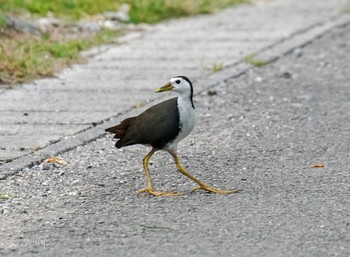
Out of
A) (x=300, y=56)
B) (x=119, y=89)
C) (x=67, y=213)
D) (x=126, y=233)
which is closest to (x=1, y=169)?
(x=67, y=213)

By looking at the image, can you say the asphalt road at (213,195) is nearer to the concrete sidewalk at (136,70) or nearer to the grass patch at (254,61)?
the concrete sidewalk at (136,70)

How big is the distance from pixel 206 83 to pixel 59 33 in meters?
2.45

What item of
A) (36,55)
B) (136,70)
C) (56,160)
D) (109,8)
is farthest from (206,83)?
(109,8)

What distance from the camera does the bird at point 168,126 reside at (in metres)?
5.46

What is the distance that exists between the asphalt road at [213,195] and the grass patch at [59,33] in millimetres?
1723

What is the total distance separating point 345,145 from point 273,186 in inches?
47.9

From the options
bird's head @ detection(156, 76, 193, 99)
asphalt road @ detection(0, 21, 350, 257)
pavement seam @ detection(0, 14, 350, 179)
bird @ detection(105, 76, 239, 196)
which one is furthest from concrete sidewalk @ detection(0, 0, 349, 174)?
bird's head @ detection(156, 76, 193, 99)

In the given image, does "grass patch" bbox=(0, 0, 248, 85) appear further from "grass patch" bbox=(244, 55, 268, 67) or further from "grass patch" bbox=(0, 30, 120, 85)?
"grass patch" bbox=(244, 55, 268, 67)

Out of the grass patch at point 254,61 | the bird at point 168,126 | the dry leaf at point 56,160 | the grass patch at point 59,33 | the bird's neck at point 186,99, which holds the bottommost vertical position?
the grass patch at point 254,61

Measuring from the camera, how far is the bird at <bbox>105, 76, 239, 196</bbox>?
546 cm

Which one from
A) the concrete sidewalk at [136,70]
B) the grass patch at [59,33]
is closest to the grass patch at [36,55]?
the grass patch at [59,33]

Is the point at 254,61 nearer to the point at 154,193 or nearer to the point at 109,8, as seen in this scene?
the point at 109,8

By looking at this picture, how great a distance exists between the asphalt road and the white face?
565 mm

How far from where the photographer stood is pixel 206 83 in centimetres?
883
